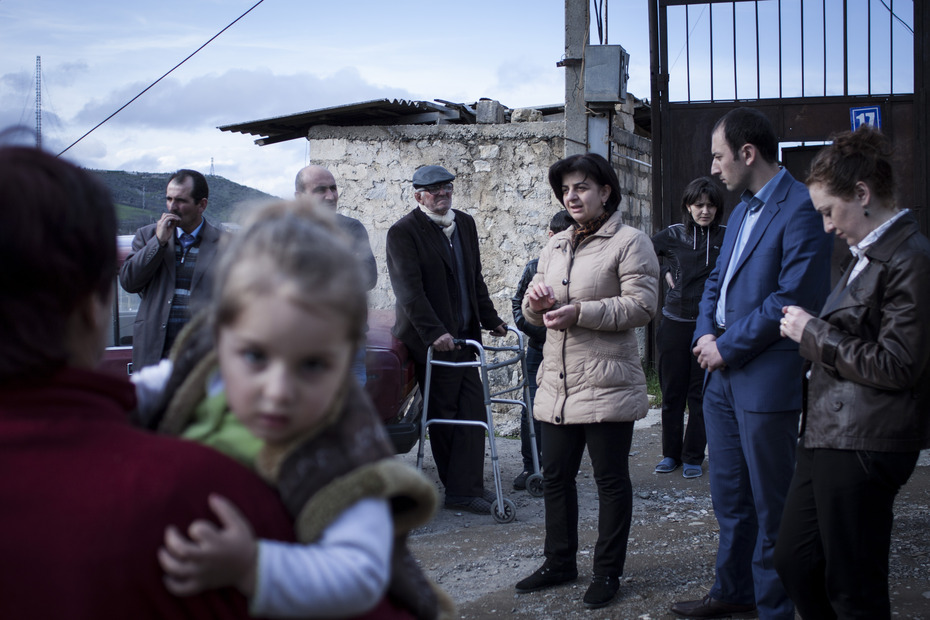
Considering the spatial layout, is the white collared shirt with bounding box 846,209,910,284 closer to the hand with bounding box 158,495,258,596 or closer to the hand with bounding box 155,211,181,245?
the hand with bounding box 158,495,258,596

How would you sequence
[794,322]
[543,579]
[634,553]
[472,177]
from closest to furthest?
1. [794,322]
2. [543,579]
3. [634,553]
4. [472,177]

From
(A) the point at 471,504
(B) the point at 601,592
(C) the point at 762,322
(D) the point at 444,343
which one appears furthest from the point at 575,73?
(B) the point at 601,592

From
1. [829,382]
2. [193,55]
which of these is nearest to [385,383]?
[829,382]

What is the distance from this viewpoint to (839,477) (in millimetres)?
2467

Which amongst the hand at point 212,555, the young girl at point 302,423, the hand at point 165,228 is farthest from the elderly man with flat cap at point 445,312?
the hand at point 212,555

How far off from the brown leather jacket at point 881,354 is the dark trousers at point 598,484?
1.17 metres

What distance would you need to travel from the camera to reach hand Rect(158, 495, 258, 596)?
0.87 metres

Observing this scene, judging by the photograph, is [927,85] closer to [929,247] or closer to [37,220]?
[929,247]

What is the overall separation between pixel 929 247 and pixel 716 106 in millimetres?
5260

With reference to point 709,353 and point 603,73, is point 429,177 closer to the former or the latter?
point 709,353

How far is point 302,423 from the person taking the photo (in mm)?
993

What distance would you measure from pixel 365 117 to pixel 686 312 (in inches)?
159

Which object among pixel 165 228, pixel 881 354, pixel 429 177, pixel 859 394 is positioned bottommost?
pixel 859 394

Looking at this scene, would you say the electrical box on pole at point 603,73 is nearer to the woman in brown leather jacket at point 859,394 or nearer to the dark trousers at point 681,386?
the dark trousers at point 681,386
